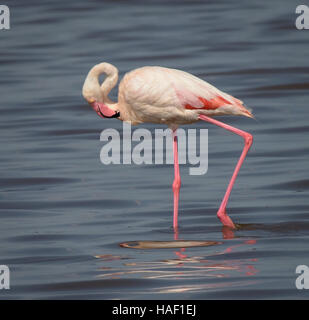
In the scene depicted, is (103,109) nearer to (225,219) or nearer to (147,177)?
(225,219)

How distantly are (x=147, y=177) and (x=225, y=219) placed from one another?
2.23 m

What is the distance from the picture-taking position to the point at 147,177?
1029 cm

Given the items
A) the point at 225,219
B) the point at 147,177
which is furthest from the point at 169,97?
the point at 147,177

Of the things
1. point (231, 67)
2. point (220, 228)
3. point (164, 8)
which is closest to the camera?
point (220, 228)

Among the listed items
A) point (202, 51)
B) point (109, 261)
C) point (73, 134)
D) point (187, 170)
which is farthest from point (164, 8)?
point (109, 261)

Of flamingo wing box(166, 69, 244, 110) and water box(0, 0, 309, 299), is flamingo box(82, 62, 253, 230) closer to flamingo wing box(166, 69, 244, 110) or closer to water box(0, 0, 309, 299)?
flamingo wing box(166, 69, 244, 110)

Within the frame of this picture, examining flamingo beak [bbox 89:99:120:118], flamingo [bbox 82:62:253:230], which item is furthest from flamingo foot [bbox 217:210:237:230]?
flamingo beak [bbox 89:99:120:118]

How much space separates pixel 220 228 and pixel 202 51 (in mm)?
10313

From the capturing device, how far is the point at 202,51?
712 inches

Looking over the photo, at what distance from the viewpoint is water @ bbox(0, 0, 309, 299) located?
22.7 ft

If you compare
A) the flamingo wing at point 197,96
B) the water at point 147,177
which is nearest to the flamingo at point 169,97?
the flamingo wing at point 197,96

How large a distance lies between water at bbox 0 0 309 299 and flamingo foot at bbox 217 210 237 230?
101 millimetres
